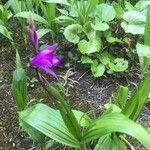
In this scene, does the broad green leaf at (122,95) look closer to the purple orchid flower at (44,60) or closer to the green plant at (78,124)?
the green plant at (78,124)

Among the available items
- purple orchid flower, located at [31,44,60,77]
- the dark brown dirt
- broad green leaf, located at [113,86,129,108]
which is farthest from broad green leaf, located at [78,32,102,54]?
purple orchid flower, located at [31,44,60,77]

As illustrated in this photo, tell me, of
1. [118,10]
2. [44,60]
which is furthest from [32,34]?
[118,10]

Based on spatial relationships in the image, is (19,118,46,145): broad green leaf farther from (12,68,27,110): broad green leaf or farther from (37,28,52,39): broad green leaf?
(37,28,52,39): broad green leaf

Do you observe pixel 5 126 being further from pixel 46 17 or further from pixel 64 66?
pixel 46 17

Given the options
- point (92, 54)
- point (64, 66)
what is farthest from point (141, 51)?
point (64, 66)

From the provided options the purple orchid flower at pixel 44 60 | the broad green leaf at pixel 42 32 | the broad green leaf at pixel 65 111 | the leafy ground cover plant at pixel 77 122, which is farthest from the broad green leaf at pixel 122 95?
the broad green leaf at pixel 42 32
